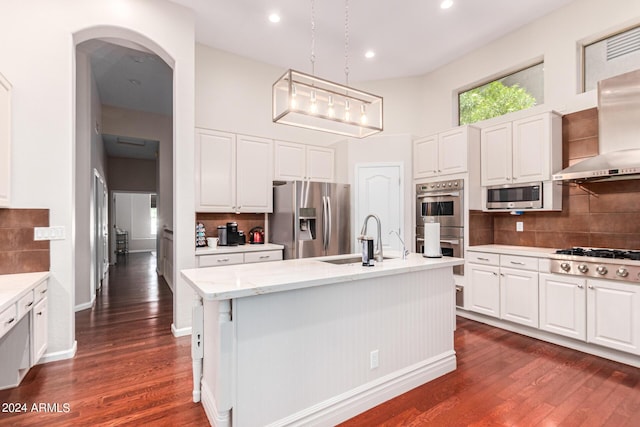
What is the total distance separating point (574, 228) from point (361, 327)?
3.05 meters

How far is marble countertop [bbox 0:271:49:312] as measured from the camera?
2.01 metres

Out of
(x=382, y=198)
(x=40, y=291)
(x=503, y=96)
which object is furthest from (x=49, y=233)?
(x=503, y=96)

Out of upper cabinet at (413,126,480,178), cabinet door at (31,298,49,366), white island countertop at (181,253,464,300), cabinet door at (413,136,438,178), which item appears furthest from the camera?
cabinet door at (413,136,438,178)

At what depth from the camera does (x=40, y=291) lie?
264 centimetres

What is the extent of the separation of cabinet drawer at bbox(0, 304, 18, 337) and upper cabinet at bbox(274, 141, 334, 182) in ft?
10.3

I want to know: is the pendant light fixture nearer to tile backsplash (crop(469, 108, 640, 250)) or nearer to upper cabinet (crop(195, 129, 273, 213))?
upper cabinet (crop(195, 129, 273, 213))

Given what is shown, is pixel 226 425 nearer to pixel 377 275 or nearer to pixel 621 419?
pixel 377 275

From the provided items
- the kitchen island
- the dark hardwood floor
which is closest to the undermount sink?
the kitchen island

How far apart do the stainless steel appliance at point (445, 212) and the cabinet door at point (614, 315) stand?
1404 mm

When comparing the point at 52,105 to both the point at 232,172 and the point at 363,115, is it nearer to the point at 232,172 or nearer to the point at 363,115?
the point at 232,172

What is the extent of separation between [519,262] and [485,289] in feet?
1.80

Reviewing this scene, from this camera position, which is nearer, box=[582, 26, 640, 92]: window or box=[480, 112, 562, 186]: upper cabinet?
box=[582, 26, 640, 92]: window

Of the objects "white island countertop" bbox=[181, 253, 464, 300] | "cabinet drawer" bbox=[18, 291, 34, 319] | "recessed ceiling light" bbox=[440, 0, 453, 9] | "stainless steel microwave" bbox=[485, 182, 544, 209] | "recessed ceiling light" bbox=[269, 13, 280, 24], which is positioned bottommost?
"cabinet drawer" bbox=[18, 291, 34, 319]

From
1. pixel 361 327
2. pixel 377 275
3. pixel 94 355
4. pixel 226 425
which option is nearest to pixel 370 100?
pixel 377 275
